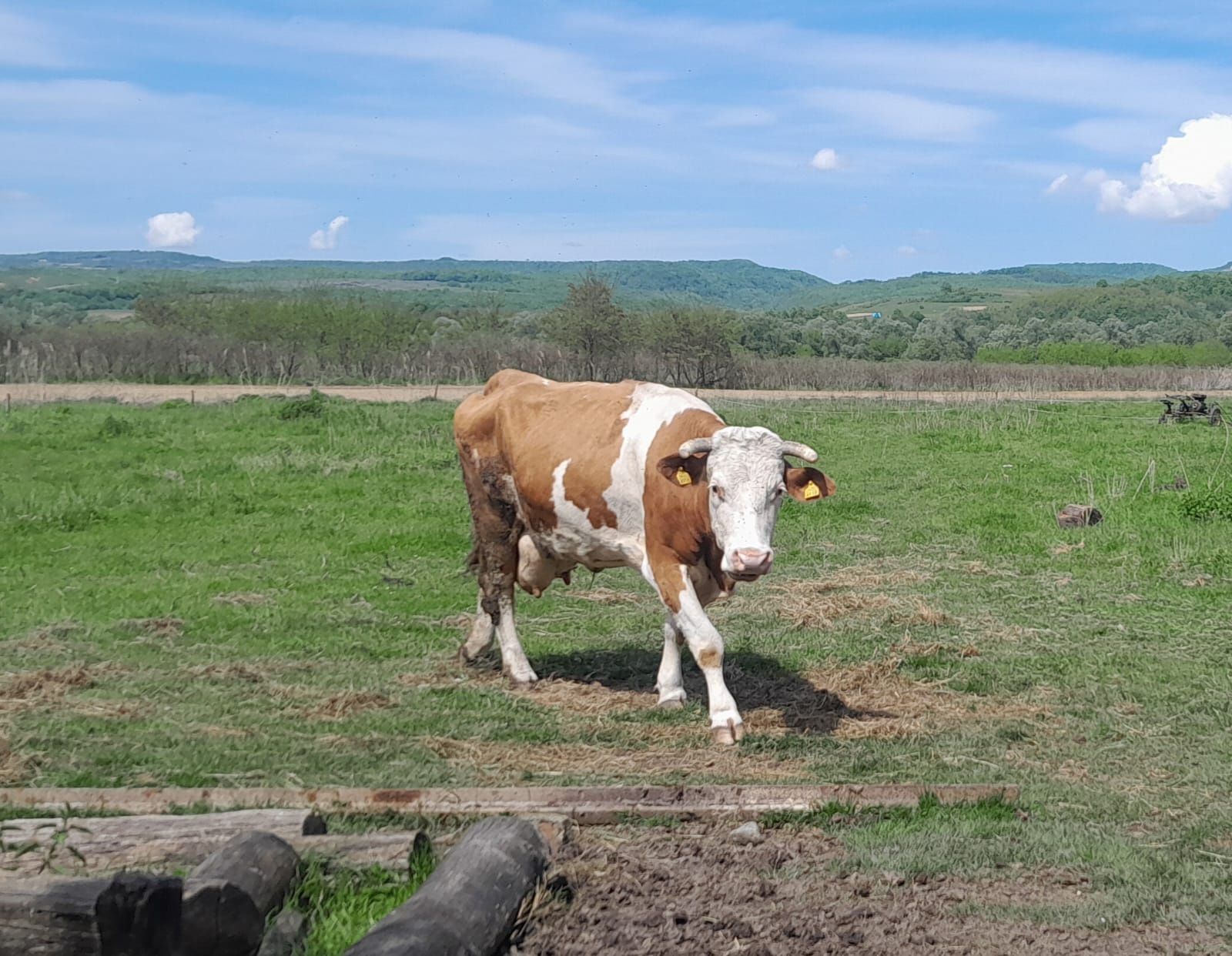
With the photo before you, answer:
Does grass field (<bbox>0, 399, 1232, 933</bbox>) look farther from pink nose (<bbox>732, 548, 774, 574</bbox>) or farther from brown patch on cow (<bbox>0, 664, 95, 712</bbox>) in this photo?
pink nose (<bbox>732, 548, 774, 574</bbox>)

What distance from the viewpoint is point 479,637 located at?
1028cm

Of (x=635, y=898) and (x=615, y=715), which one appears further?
(x=615, y=715)

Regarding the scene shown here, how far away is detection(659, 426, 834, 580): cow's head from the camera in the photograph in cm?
798

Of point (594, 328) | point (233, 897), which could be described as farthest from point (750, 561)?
point (594, 328)

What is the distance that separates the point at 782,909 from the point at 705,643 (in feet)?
10.2

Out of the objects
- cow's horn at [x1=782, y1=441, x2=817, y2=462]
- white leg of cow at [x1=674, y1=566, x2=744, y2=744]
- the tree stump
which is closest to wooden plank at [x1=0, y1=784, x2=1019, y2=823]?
white leg of cow at [x1=674, y1=566, x2=744, y2=744]

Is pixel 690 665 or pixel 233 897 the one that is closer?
pixel 233 897

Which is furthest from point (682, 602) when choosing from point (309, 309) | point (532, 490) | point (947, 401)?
point (309, 309)

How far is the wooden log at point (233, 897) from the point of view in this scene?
4.47 m

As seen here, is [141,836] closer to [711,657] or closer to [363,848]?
[363,848]

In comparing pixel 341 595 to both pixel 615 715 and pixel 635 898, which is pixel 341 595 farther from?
pixel 635 898

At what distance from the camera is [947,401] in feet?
138

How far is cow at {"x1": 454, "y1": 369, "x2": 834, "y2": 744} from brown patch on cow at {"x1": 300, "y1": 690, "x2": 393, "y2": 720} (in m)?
1.20

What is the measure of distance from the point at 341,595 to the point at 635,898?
25.7ft
